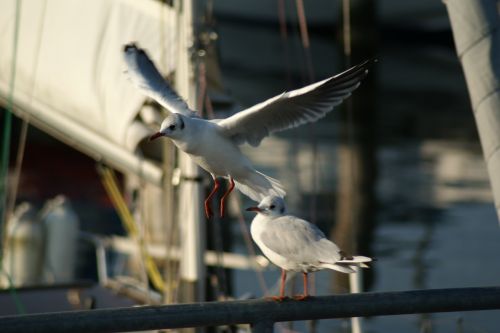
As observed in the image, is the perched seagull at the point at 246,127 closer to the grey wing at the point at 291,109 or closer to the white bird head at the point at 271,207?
the grey wing at the point at 291,109

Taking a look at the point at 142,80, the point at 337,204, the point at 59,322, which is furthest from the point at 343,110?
the point at 59,322

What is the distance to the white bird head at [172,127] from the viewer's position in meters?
4.04

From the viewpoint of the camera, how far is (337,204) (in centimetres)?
1788

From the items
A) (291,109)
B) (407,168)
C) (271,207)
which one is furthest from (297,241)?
(407,168)

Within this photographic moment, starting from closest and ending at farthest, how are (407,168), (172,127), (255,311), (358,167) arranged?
(255,311) → (172,127) → (358,167) → (407,168)

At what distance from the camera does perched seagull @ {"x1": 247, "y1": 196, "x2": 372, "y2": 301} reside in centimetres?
356

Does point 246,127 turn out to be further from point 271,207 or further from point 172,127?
point 271,207

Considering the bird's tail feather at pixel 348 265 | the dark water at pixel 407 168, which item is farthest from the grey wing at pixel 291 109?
the dark water at pixel 407 168

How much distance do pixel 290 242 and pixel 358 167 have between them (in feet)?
58.8

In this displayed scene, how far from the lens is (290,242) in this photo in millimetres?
3707

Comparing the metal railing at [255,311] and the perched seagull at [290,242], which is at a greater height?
the perched seagull at [290,242]

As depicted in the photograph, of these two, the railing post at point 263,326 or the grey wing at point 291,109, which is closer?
the railing post at point 263,326

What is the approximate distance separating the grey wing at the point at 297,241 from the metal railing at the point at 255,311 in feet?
1.53

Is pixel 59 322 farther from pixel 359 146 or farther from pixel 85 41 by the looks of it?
pixel 359 146
